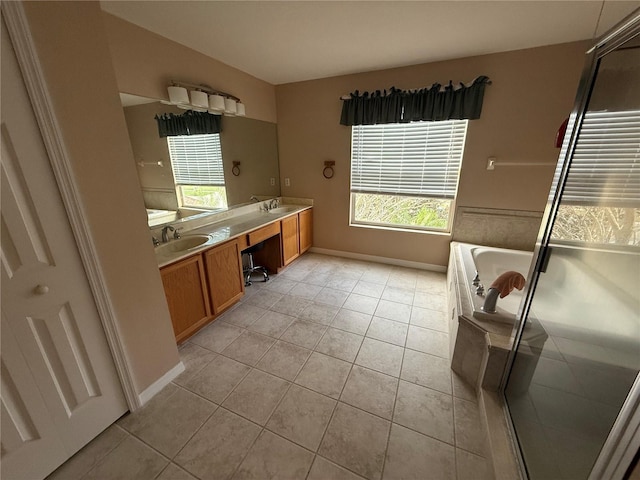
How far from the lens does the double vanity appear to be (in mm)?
1829

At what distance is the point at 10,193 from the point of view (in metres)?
0.91

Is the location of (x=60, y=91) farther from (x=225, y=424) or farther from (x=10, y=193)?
(x=225, y=424)

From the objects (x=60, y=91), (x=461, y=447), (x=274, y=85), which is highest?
(x=274, y=85)

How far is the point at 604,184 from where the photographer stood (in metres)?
0.92

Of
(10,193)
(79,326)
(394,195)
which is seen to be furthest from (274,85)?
(79,326)

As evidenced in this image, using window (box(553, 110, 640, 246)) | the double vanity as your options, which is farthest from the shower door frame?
the double vanity

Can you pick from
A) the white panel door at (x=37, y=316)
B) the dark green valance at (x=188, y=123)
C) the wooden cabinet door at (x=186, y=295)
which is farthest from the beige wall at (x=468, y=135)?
the white panel door at (x=37, y=316)

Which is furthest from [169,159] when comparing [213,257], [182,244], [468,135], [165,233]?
[468,135]

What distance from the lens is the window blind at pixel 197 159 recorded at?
234 cm

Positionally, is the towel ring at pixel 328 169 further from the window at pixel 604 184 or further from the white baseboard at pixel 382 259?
the window at pixel 604 184

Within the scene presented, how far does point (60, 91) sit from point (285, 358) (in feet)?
6.23

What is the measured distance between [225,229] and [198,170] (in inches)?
27.9

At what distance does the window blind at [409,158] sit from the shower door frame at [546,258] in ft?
6.13

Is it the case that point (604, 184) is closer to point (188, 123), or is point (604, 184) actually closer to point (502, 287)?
point (502, 287)
